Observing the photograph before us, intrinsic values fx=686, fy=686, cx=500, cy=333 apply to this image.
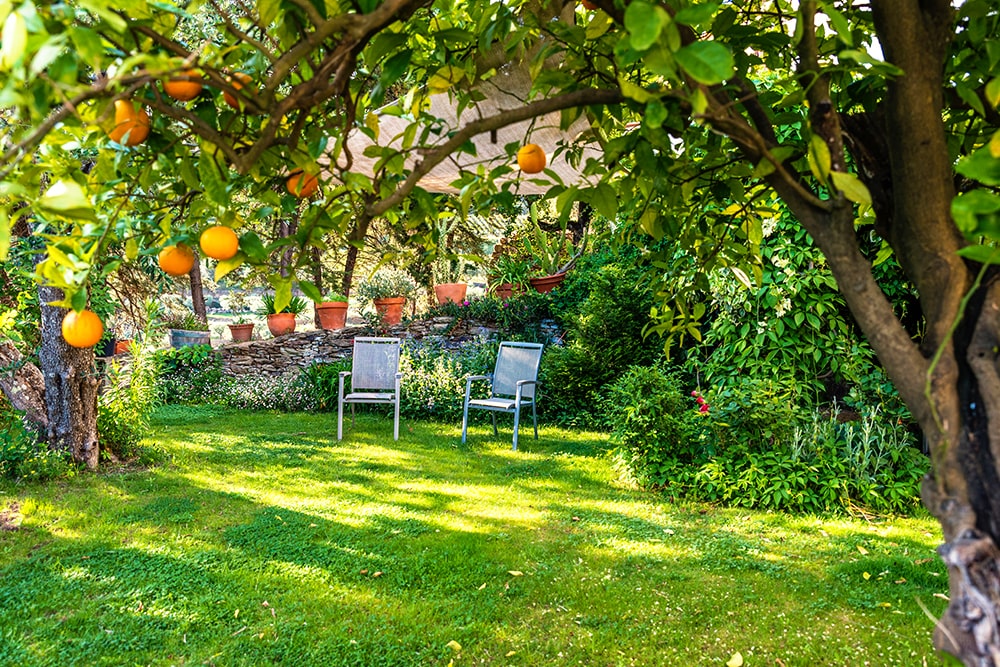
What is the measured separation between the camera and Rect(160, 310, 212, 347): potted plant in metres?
8.65

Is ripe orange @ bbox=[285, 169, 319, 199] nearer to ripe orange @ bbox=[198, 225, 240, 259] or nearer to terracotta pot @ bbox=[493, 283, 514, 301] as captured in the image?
ripe orange @ bbox=[198, 225, 240, 259]

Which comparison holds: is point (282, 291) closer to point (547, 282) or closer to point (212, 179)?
point (212, 179)

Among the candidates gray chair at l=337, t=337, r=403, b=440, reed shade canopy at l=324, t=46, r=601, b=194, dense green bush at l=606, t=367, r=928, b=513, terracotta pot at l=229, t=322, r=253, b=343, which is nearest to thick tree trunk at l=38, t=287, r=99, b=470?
reed shade canopy at l=324, t=46, r=601, b=194

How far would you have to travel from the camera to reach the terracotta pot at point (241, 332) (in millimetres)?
9742

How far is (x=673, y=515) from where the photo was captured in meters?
3.59

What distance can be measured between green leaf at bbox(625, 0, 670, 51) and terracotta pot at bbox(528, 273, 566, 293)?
722 cm

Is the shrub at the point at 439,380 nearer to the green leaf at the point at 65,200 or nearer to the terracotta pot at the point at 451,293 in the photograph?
the terracotta pot at the point at 451,293

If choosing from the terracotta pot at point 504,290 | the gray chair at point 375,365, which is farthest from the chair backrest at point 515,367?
the terracotta pot at point 504,290

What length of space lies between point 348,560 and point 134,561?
88 cm

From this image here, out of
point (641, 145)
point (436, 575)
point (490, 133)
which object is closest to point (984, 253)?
point (641, 145)

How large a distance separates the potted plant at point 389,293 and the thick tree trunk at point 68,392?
488cm

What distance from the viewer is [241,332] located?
9.83m

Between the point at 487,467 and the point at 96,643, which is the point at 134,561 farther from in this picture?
the point at 487,467

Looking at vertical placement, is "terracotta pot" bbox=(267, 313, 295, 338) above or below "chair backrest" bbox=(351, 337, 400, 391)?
above
